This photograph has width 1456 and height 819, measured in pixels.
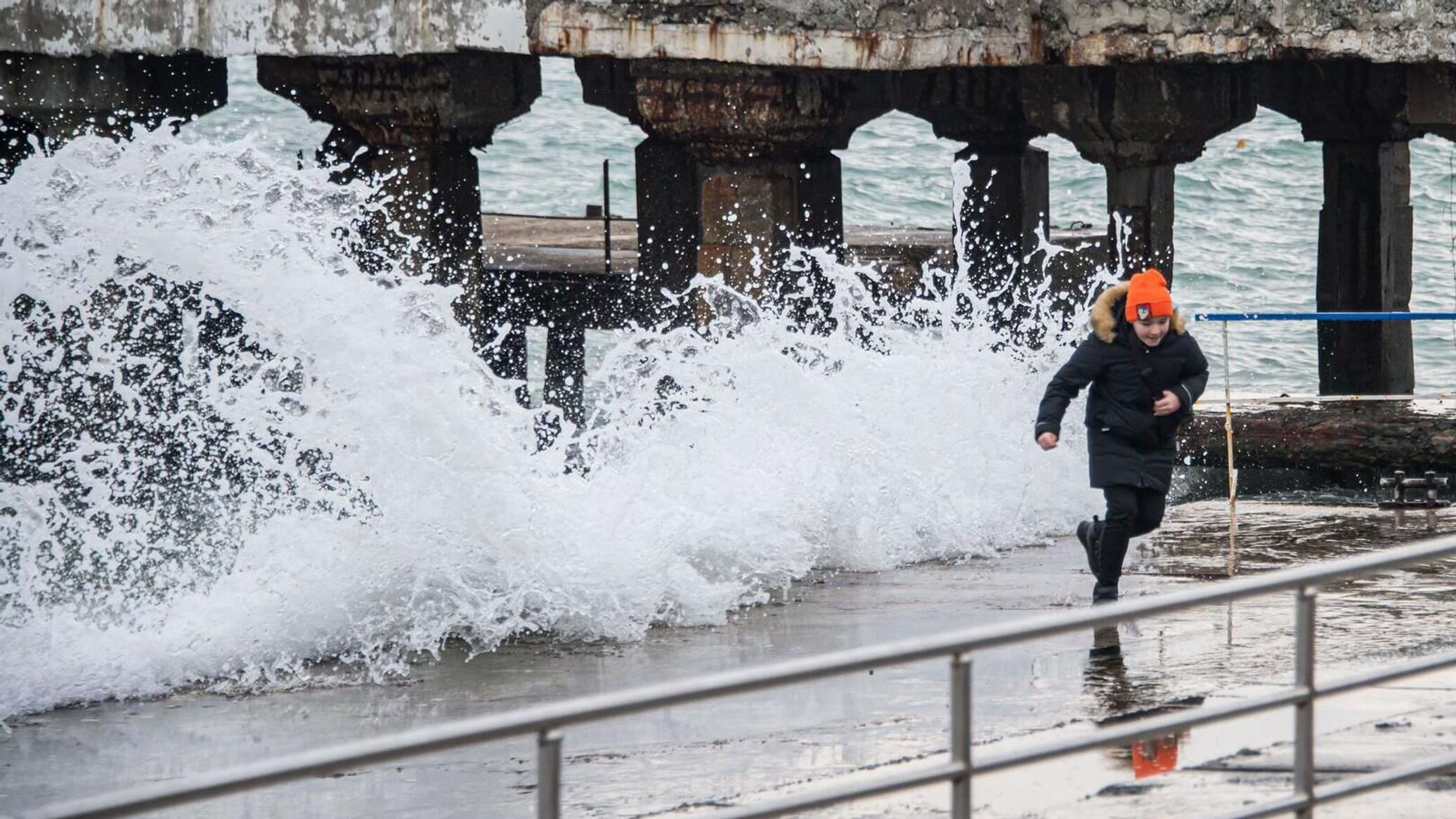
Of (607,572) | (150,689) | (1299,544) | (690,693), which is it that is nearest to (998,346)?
(1299,544)

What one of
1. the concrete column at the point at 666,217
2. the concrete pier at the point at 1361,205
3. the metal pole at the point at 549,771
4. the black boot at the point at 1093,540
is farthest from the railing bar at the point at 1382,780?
the concrete pier at the point at 1361,205

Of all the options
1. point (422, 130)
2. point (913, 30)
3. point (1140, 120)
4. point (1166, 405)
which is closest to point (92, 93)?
point (422, 130)

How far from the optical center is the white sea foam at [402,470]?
30.4 ft

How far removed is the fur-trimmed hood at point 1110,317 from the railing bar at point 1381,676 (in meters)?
3.55

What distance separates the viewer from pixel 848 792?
394 cm

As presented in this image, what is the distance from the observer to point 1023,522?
1202 centimetres

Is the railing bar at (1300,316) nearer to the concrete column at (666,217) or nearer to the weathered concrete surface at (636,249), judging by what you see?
the weathered concrete surface at (636,249)

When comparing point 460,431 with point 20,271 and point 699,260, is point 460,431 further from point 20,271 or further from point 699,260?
point 20,271

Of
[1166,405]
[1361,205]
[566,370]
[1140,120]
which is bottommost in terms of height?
[566,370]

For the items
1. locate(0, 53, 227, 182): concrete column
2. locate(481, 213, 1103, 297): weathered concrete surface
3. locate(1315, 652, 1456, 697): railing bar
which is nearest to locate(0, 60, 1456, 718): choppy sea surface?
locate(0, 53, 227, 182): concrete column

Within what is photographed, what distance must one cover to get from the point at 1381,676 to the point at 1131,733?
0.69 m

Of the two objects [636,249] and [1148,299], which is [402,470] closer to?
Answer: [1148,299]

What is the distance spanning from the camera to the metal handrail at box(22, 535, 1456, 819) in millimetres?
3191

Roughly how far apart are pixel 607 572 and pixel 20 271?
6.40 m
